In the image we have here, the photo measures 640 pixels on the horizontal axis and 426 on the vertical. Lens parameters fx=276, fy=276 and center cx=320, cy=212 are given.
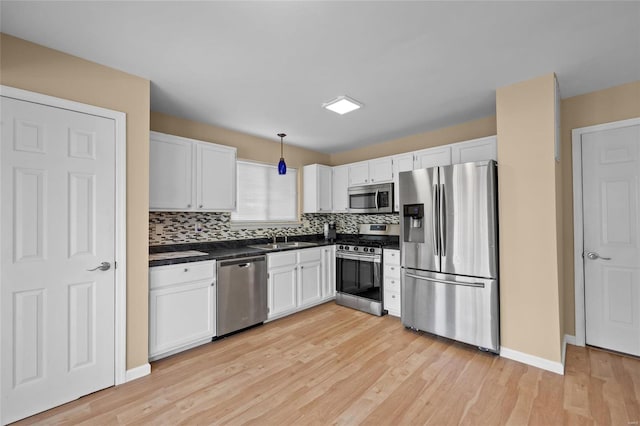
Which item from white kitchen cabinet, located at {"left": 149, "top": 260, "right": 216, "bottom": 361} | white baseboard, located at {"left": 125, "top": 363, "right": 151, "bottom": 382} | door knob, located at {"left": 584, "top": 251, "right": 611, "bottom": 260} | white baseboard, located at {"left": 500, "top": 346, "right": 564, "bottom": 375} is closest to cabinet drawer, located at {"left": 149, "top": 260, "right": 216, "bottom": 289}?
white kitchen cabinet, located at {"left": 149, "top": 260, "right": 216, "bottom": 361}

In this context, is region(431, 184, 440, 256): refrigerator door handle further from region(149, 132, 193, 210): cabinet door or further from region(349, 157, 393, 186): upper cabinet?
region(149, 132, 193, 210): cabinet door

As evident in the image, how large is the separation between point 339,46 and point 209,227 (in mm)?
2660

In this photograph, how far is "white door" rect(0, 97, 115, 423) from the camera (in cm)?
182

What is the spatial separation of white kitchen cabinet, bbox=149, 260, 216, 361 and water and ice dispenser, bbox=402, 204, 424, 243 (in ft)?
7.27

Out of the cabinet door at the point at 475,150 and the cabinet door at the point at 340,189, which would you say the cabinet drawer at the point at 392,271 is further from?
the cabinet door at the point at 475,150

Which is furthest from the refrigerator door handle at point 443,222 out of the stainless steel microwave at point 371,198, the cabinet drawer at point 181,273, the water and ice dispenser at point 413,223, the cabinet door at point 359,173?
the cabinet drawer at point 181,273

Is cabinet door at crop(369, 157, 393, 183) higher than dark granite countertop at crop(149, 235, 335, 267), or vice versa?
cabinet door at crop(369, 157, 393, 183)

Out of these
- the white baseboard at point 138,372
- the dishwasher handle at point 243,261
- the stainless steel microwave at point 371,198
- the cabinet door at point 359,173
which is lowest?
the white baseboard at point 138,372

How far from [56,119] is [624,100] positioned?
4814mm

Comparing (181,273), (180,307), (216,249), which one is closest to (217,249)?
(216,249)

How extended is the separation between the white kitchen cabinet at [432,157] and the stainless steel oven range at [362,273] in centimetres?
111

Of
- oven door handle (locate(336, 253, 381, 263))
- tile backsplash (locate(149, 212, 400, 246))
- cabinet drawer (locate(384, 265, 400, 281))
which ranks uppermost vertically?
tile backsplash (locate(149, 212, 400, 246))

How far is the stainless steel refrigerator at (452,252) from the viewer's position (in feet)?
8.66

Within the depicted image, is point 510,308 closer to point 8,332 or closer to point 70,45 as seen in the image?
point 8,332
